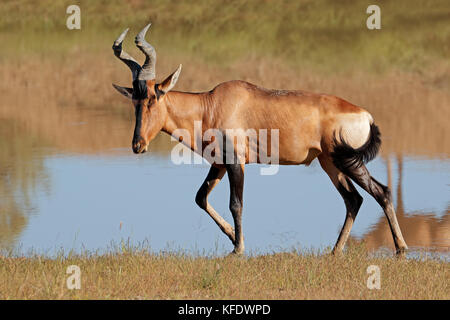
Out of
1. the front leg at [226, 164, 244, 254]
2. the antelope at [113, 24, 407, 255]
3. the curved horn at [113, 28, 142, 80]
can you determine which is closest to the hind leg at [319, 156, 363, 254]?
the antelope at [113, 24, 407, 255]

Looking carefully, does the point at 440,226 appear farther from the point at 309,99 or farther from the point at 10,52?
the point at 10,52

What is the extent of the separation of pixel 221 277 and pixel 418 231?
4.54 m

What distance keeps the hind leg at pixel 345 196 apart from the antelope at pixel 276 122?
1 centimetres

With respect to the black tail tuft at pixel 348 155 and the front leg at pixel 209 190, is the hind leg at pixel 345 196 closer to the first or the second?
the black tail tuft at pixel 348 155

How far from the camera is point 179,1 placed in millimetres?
35781

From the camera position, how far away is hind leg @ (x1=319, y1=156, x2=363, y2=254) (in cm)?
1131

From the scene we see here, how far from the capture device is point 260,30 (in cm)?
3266

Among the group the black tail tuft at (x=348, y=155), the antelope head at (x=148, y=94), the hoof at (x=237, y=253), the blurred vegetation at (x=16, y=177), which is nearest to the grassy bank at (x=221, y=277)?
the hoof at (x=237, y=253)

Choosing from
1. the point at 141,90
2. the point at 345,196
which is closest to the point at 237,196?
the point at 345,196

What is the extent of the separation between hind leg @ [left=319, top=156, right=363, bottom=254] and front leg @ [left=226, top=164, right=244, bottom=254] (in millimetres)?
938

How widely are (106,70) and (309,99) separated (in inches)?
768

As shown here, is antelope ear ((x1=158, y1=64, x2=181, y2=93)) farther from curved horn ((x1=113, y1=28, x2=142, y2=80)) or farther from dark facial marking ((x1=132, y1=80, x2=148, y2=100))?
curved horn ((x1=113, y1=28, x2=142, y2=80))

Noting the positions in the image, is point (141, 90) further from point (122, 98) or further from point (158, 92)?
point (122, 98)
